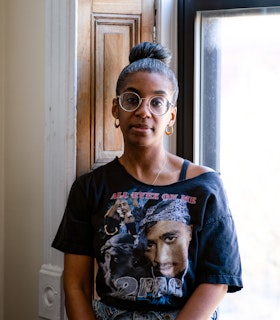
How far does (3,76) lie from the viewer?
172 cm

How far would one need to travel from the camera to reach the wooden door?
162 centimetres

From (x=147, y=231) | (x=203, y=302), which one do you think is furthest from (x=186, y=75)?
(x=203, y=302)

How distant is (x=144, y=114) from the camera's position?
1377 millimetres

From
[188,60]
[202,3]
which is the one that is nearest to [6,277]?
[188,60]

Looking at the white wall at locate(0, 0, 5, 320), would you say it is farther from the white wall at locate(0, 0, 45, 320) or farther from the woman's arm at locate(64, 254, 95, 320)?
the woman's arm at locate(64, 254, 95, 320)

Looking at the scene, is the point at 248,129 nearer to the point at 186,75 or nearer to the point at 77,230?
the point at 186,75

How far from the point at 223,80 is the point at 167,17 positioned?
0.30 m

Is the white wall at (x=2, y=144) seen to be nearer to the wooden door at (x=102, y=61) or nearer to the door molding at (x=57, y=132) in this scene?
the door molding at (x=57, y=132)

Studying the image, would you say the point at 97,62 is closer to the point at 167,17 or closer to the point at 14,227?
the point at 167,17

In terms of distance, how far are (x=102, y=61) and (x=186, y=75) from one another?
31cm

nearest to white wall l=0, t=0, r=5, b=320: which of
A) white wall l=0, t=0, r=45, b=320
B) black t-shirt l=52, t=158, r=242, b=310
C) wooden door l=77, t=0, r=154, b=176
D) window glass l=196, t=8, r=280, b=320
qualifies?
white wall l=0, t=0, r=45, b=320

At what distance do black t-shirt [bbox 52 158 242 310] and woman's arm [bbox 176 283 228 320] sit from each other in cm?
2

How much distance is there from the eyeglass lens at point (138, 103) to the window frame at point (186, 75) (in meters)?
0.32

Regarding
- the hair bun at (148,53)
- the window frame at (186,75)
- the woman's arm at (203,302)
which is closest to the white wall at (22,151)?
the hair bun at (148,53)
